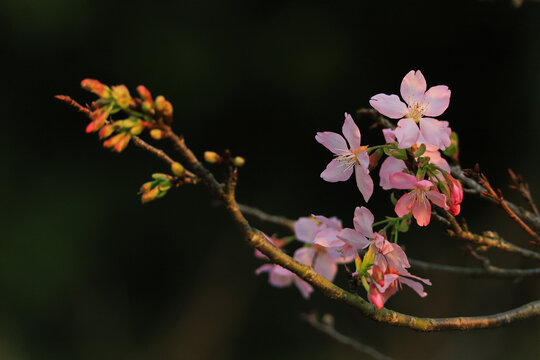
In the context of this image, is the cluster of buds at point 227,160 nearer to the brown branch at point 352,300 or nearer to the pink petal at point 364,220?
the brown branch at point 352,300

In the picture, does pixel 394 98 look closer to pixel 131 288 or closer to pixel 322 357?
pixel 322 357

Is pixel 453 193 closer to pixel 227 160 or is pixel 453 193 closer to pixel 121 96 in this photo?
pixel 227 160

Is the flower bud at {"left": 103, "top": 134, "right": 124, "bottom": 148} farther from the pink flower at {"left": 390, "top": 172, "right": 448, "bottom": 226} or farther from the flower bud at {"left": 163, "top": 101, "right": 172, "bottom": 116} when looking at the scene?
the pink flower at {"left": 390, "top": 172, "right": 448, "bottom": 226}

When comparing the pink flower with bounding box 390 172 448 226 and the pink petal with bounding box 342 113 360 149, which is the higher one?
the pink petal with bounding box 342 113 360 149

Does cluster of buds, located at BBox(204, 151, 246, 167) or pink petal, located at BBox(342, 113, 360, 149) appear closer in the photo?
cluster of buds, located at BBox(204, 151, 246, 167)

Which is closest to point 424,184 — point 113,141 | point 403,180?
point 403,180

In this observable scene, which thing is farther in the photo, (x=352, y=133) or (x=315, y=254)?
(x=315, y=254)

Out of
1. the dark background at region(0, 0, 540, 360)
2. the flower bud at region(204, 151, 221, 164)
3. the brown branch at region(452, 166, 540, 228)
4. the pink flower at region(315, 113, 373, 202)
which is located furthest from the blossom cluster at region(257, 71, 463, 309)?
the dark background at region(0, 0, 540, 360)
